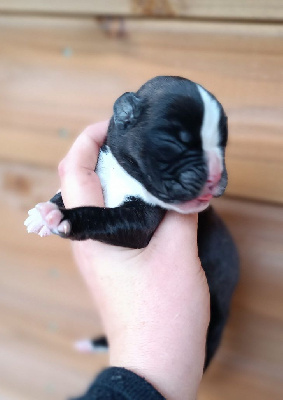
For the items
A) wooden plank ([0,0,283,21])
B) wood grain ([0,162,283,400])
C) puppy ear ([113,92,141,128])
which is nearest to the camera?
puppy ear ([113,92,141,128])

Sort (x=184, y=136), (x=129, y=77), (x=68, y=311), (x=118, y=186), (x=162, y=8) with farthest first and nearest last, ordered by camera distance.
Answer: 1. (x=68, y=311)
2. (x=129, y=77)
3. (x=162, y=8)
4. (x=118, y=186)
5. (x=184, y=136)

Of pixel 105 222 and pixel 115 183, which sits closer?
pixel 105 222

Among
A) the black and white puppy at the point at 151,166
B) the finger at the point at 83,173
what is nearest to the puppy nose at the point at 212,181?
the black and white puppy at the point at 151,166

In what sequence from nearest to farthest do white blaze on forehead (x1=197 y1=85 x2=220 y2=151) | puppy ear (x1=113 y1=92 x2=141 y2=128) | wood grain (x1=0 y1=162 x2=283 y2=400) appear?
white blaze on forehead (x1=197 y1=85 x2=220 y2=151)
puppy ear (x1=113 y1=92 x2=141 y2=128)
wood grain (x1=0 y1=162 x2=283 y2=400)

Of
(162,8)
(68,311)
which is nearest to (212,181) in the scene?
(162,8)

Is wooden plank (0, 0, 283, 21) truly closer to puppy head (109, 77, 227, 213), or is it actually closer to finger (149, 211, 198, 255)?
puppy head (109, 77, 227, 213)

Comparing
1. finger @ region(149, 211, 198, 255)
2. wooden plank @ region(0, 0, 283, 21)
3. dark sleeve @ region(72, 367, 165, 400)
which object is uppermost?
wooden plank @ region(0, 0, 283, 21)

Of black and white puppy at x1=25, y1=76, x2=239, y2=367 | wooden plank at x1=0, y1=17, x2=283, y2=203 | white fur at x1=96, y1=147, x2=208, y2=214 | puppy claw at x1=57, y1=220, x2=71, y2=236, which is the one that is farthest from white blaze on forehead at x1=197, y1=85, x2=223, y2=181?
wooden plank at x1=0, y1=17, x2=283, y2=203

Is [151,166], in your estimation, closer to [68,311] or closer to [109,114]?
[109,114]
